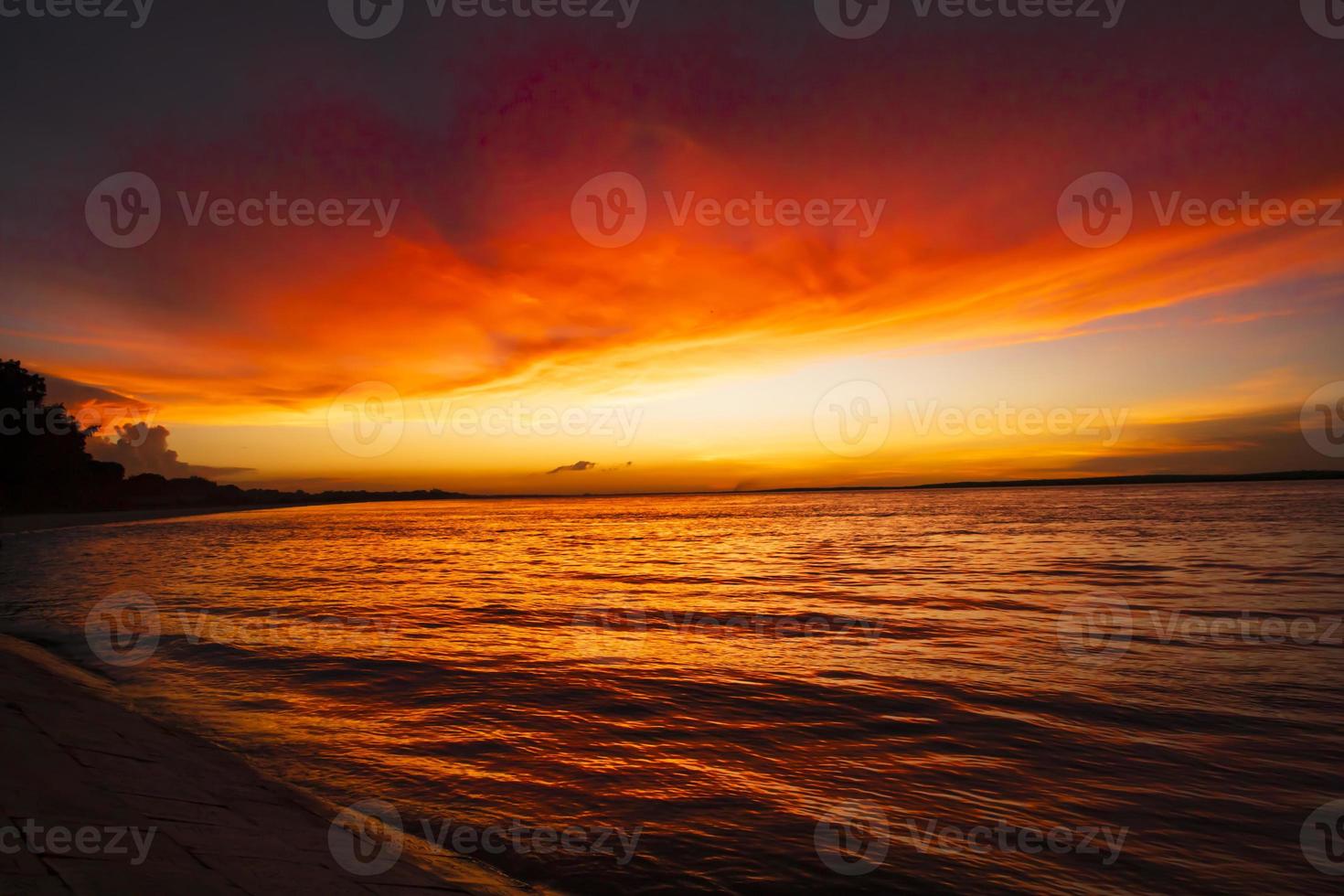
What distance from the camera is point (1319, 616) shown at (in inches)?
685

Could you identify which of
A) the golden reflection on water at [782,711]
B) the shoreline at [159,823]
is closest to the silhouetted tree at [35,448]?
the golden reflection on water at [782,711]

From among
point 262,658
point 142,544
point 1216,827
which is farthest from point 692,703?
point 142,544

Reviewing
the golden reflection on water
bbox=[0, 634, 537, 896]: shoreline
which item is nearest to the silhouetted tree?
the golden reflection on water

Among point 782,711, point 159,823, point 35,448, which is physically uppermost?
point 35,448

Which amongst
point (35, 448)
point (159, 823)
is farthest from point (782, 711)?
point (35, 448)

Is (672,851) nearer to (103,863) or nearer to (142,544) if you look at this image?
(103,863)

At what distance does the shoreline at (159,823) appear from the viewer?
Result: 14.0 ft

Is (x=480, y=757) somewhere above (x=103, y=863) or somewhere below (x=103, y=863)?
below

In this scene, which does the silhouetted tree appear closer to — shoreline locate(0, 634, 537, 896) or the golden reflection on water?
the golden reflection on water

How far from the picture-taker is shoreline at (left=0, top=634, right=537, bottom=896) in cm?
426

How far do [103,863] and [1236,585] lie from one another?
101ft

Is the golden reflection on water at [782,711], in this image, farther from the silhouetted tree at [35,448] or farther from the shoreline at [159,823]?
the silhouetted tree at [35,448]

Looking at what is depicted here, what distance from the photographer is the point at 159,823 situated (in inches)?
204

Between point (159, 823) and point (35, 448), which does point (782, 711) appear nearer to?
point (159, 823)
